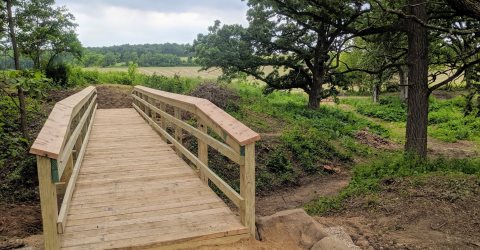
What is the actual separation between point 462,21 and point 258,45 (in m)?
10.2

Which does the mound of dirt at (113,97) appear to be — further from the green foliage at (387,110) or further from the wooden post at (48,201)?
the wooden post at (48,201)

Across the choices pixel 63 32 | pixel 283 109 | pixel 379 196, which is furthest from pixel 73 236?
pixel 63 32

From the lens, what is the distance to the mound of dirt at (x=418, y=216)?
4293 mm

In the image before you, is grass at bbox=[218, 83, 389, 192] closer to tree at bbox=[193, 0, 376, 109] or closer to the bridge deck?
tree at bbox=[193, 0, 376, 109]

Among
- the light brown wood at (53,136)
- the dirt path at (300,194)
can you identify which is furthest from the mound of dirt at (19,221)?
the dirt path at (300,194)

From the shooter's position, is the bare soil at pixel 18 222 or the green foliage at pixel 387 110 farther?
the green foliage at pixel 387 110

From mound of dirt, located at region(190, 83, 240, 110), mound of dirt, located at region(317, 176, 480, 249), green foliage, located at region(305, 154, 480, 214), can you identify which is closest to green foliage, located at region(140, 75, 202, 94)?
mound of dirt, located at region(190, 83, 240, 110)

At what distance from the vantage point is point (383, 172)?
8086 mm

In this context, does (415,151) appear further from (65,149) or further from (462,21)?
(65,149)

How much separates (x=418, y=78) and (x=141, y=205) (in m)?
6.89

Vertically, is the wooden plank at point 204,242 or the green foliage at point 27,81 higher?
the green foliage at point 27,81

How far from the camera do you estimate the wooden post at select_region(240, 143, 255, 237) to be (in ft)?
12.1

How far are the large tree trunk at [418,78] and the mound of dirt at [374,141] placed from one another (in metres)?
5.46

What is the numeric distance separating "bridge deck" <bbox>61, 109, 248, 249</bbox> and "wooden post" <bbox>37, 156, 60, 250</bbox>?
180 mm
